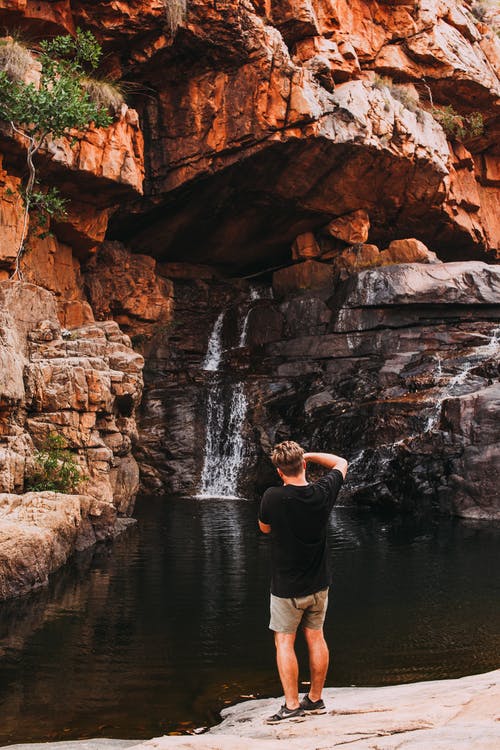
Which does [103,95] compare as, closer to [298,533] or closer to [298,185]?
[298,185]

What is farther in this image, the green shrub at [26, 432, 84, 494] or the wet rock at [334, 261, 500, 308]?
the wet rock at [334, 261, 500, 308]

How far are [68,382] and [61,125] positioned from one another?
6.91m

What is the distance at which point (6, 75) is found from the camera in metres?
17.4

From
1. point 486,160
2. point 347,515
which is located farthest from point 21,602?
point 486,160

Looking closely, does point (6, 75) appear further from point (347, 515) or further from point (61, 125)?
point (347, 515)

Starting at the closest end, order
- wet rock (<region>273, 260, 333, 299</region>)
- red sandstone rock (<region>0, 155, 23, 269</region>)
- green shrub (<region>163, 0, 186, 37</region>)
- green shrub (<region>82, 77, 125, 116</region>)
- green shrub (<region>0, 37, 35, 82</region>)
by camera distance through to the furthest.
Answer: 1. green shrub (<region>0, 37, 35, 82</region>)
2. red sandstone rock (<region>0, 155, 23, 269</region>)
3. green shrub (<region>82, 77, 125, 116</region>)
4. green shrub (<region>163, 0, 186, 37</region>)
5. wet rock (<region>273, 260, 333, 299</region>)

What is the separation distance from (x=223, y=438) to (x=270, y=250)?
9.67 meters

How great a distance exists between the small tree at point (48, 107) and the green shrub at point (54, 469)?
5.49m

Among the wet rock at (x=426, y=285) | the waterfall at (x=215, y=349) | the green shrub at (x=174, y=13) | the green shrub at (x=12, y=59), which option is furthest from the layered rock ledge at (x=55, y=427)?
the wet rock at (x=426, y=285)

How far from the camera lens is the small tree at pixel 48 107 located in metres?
17.1

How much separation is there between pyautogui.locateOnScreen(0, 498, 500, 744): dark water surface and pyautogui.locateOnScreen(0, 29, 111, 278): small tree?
939 cm

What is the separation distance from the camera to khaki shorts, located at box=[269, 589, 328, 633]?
15.3 feet

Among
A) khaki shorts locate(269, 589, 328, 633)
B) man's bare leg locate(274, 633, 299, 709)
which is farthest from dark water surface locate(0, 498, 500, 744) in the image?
khaki shorts locate(269, 589, 328, 633)

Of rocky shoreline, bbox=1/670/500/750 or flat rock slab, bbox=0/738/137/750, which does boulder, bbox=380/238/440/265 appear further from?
flat rock slab, bbox=0/738/137/750
